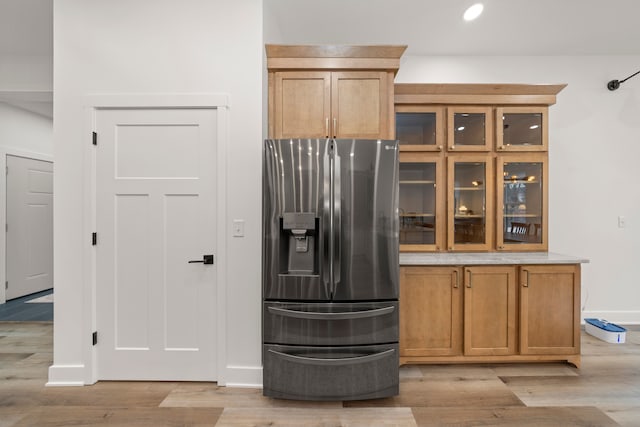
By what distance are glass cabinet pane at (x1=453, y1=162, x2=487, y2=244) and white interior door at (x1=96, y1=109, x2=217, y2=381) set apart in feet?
6.98

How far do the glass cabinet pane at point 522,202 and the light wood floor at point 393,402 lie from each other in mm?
1102

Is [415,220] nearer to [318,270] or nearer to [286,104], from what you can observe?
[318,270]

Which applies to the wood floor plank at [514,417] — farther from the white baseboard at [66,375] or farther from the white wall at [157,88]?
the white baseboard at [66,375]

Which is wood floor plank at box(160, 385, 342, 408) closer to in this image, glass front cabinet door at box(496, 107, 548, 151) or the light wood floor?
the light wood floor

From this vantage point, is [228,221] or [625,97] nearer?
[228,221]

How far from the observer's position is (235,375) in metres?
2.28

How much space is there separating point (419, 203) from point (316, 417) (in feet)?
6.27

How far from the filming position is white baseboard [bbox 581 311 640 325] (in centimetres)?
334

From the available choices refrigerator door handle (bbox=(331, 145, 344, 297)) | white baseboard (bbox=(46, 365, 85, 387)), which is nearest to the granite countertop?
refrigerator door handle (bbox=(331, 145, 344, 297))

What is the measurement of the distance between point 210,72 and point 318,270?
1638mm

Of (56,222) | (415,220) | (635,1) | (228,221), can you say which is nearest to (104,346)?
(56,222)

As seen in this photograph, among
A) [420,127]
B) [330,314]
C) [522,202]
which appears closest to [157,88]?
[330,314]

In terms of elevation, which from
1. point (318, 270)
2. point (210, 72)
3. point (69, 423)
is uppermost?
point (210, 72)

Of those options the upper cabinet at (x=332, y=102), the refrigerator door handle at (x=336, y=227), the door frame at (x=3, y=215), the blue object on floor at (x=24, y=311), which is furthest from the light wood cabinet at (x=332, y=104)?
the door frame at (x=3, y=215)
